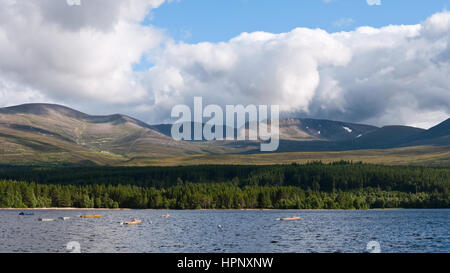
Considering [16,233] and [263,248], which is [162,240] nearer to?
[263,248]

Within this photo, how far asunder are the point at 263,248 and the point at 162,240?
25.6 m
